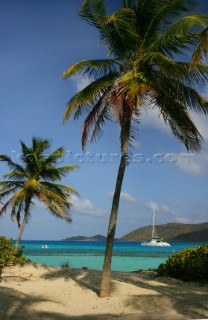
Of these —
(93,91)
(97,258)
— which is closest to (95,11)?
(93,91)

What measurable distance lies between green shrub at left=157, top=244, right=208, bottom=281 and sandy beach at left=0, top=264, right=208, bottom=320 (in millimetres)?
579

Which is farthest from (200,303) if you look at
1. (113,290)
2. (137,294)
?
(113,290)

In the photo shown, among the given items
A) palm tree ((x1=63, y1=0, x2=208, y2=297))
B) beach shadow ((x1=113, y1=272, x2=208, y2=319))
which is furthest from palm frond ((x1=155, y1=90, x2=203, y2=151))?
beach shadow ((x1=113, y1=272, x2=208, y2=319))

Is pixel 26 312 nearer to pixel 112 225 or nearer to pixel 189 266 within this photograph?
pixel 112 225

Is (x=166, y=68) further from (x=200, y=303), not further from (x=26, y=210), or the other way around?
(x=26, y=210)

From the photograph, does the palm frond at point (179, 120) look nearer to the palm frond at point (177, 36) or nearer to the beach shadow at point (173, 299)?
the palm frond at point (177, 36)

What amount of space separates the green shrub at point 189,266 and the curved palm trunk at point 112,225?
448cm

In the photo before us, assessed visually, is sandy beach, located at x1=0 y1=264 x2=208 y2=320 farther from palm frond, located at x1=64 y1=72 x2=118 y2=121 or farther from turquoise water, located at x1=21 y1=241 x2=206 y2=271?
turquoise water, located at x1=21 y1=241 x2=206 y2=271

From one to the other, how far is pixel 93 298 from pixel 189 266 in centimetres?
497

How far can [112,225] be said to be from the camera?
1089cm

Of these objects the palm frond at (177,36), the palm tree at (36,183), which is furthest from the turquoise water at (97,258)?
the palm frond at (177,36)

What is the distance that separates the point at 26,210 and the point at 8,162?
10.6 ft

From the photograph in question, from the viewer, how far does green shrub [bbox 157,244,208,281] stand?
13.7 metres

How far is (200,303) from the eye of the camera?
31.6 ft
